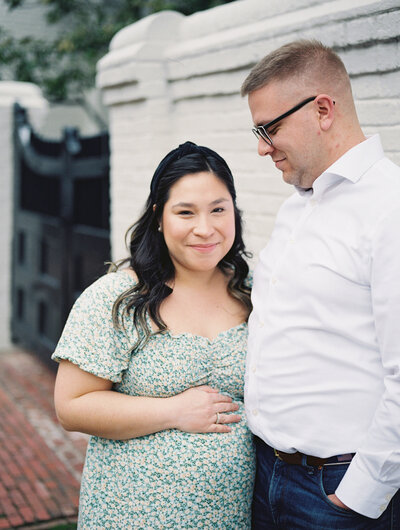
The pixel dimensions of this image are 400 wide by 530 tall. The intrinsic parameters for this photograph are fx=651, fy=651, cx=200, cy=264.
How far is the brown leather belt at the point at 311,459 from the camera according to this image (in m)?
2.02

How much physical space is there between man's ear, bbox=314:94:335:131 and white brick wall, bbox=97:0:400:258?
0.72m

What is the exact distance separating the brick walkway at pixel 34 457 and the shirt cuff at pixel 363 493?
241 centimetres

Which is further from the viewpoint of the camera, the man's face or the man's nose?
the man's nose

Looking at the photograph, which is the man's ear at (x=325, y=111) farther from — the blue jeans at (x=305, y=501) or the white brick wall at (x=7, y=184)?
the white brick wall at (x=7, y=184)

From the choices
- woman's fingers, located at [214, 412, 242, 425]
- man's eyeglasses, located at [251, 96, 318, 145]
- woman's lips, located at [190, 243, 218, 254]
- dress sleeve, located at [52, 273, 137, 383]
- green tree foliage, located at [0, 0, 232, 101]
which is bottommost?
woman's fingers, located at [214, 412, 242, 425]

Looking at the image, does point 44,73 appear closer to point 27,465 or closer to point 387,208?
point 27,465

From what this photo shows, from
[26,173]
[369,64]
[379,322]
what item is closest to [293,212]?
[379,322]

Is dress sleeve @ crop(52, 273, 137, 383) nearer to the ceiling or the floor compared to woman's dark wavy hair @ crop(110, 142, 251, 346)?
nearer to the floor

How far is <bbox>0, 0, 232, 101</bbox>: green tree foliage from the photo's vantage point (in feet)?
34.6

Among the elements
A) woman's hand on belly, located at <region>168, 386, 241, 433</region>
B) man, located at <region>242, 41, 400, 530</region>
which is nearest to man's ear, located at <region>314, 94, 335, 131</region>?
man, located at <region>242, 41, 400, 530</region>

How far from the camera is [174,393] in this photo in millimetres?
2293

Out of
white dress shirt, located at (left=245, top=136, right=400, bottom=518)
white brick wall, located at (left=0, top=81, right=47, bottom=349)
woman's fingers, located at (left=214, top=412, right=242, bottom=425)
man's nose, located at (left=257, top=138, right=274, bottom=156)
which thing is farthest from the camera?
white brick wall, located at (left=0, top=81, right=47, bottom=349)

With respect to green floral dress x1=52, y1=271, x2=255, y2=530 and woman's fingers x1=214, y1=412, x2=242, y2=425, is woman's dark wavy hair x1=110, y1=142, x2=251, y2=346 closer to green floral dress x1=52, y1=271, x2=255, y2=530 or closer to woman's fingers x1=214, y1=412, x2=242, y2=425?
green floral dress x1=52, y1=271, x2=255, y2=530

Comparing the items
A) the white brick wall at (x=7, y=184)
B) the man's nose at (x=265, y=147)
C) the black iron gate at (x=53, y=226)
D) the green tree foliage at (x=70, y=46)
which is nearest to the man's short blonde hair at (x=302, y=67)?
the man's nose at (x=265, y=147)
